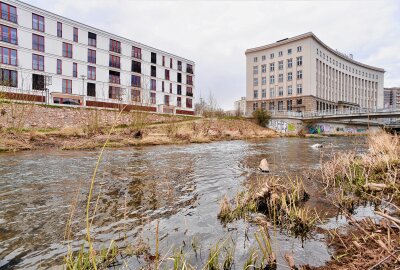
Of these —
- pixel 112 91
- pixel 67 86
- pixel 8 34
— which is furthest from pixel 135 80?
pixel 8 34

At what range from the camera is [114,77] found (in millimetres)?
48719

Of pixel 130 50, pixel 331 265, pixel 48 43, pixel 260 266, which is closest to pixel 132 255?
pixel 260 266

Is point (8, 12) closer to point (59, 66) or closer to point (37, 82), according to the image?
point (59, 66)

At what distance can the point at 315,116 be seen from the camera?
55.0 meters

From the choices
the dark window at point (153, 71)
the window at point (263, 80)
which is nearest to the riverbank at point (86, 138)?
the dark window at point (153, 71)

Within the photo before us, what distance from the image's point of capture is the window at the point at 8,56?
117ft

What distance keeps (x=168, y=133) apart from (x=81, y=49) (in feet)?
106

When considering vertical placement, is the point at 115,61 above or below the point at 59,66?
above

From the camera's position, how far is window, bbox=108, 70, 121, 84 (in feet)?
158

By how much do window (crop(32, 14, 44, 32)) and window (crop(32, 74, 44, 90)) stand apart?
24.8 ft

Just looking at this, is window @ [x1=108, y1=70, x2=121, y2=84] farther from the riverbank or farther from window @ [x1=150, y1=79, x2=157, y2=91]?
the riverbank

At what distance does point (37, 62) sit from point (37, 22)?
20.8ft

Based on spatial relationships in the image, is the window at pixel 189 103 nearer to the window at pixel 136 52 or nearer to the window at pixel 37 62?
the window at pixel 136 52

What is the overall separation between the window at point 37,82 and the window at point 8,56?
A: 9.80 feet
